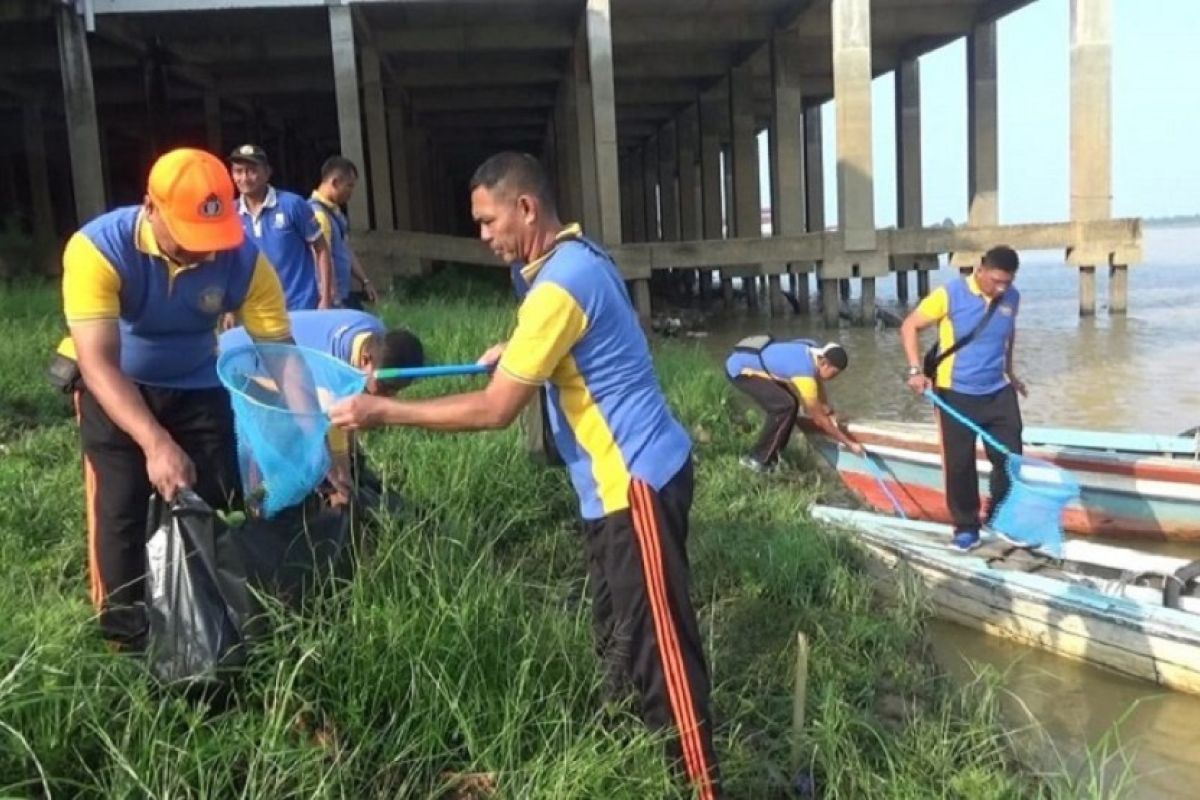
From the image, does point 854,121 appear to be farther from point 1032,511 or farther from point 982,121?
point 1032,511

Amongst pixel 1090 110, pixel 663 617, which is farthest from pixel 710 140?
pixel 663 617

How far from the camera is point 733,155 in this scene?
25797 millimetres

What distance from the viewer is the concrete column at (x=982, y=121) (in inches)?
878

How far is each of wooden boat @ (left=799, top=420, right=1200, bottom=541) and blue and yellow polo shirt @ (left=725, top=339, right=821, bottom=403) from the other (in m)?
0.49

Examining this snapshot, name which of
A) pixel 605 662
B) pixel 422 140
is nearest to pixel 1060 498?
pixel 605 662

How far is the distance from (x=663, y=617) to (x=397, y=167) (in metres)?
21.3

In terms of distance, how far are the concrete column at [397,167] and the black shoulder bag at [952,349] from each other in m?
17.4

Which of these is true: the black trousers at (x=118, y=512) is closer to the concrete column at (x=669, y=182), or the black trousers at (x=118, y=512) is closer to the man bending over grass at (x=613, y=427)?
the man bending over grass at (x=613, y=427)

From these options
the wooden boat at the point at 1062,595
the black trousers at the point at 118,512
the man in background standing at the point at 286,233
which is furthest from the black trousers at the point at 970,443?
the black trousers at the point at 118,512

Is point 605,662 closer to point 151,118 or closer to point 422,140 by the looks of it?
point 151,118

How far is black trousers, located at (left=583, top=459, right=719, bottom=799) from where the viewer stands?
269 centimetres

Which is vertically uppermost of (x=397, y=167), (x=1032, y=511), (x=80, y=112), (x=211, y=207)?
(x=80, y=112)

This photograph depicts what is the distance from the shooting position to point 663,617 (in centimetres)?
269

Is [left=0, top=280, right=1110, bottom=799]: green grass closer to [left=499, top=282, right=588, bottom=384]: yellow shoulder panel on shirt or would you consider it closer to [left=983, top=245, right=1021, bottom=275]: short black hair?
[left=499, top=282, right=588, bottom=384]: yellow shoulder panel on shirt
